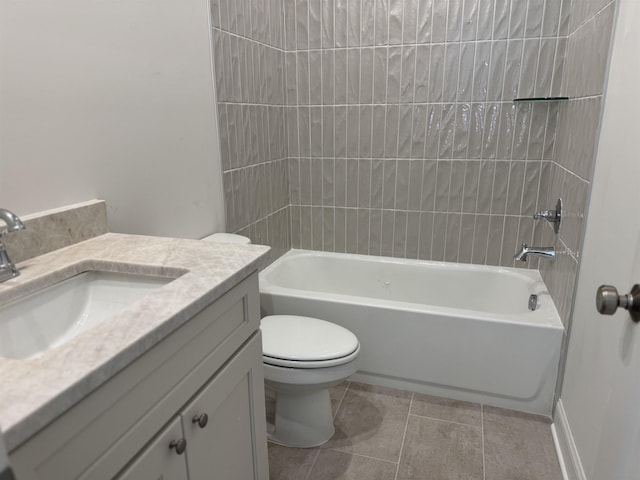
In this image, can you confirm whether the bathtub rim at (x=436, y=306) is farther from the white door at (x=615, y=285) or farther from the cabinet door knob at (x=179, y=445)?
the cabinet door knob at (x=179, y=445)

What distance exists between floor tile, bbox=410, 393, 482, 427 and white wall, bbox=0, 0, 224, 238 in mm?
1196

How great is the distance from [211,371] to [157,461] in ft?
0.70

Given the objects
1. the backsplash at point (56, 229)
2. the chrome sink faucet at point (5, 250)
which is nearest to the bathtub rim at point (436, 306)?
the backsplash at point (56, 229)

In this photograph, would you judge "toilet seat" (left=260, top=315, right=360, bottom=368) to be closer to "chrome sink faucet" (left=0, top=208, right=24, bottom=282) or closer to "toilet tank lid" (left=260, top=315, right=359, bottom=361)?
"toilet tank lid" (left=260, top=315, right=359, bottom=361)

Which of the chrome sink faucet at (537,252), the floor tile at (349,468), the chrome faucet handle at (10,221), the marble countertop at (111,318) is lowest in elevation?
the floor tile at (349,468)

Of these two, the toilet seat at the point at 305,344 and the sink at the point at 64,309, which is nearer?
the sink at the point at 64,309

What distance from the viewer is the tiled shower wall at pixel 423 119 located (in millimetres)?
2148

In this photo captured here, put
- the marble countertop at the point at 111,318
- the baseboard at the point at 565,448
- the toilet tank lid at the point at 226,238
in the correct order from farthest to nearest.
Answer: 1. the toilet tank lid at the point at 226,238
2. the baseboard at the point at 565,448
3. the marble countertop at the point at 111,318

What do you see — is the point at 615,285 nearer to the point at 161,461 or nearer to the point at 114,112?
the point at 161,461

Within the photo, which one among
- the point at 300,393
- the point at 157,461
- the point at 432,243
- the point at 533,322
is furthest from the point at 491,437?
the point at 157,461

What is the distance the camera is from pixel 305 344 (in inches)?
64.2

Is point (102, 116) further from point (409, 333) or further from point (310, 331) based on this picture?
point (409, 333)

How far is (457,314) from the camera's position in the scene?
1.89 metres

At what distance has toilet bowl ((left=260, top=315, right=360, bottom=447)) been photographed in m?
1.56
